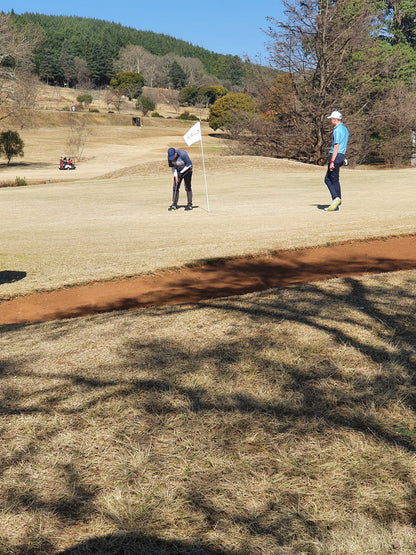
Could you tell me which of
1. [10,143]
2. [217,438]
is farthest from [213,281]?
[10,143]

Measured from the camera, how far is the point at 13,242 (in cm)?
1124

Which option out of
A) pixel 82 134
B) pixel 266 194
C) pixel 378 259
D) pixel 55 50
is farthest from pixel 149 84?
pixel 378 259

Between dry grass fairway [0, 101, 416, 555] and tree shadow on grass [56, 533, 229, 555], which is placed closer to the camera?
tree shadow on grass [56, 533, 229, 555]

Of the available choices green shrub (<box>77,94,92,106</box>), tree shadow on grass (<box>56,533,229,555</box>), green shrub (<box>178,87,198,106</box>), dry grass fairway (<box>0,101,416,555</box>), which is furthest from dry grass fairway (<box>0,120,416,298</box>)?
green shrub (<box>178,87,198,106</box>)

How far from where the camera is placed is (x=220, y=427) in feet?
10.1

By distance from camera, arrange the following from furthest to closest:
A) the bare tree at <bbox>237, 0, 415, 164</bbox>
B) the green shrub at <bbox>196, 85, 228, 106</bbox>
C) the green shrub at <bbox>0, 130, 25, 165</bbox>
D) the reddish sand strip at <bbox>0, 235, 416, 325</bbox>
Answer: the green shrub at <bbox>196, 85, 228, 106</bbox>
the green shrub at <bbox>0, 130, 25, 165</bbox>
the bare tree at <bbox>237, 0, 415, 164</bbox>
the reddish sand strip at <bbox>0, 235, 416, 325</bbox>

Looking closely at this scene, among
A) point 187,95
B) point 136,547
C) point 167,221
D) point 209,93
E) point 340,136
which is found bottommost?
point 136,547

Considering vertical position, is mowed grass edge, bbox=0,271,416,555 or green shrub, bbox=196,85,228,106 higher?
green shrub, bbox=196,85,228,106

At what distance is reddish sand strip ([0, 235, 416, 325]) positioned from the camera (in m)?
7.04

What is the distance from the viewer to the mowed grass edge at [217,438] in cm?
232

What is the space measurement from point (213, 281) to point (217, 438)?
500 cm

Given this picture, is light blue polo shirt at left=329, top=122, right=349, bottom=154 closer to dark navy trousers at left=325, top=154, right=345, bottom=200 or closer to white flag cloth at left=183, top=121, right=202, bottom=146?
dark navy trousers at left=325, top=154, right=345, bottom=200

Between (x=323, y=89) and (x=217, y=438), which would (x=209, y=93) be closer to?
(x=323, y=89)

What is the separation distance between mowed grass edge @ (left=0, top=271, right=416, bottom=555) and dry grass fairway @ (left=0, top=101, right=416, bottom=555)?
0.4 inches
